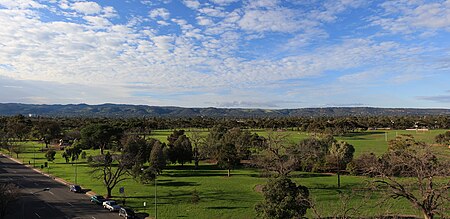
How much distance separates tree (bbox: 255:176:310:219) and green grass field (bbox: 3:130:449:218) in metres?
2.85

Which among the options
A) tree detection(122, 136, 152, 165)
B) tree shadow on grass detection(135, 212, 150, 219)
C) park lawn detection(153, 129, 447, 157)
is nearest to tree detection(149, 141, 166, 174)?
tree detection(122, 136, 152, 165)

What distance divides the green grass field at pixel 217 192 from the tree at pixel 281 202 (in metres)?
2.85

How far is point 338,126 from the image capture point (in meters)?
126

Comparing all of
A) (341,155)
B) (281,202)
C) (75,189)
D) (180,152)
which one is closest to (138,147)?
(180,152)

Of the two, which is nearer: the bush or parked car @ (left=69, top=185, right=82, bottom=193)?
the bush

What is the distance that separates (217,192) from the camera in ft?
143

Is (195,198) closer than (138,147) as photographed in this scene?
Yes

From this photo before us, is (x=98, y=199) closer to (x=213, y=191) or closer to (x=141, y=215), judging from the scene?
(x=141, y=215)

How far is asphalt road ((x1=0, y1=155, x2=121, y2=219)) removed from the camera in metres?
34.2

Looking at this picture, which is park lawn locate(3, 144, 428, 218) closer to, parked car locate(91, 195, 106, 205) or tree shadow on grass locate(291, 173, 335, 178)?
tree shadow on grass locate(291, 173, 335, 178)

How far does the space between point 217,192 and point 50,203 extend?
64.0ft

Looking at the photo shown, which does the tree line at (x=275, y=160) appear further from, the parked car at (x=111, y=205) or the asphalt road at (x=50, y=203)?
the parked car at (x=111, y=205)

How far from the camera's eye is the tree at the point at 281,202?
24812 millimetres

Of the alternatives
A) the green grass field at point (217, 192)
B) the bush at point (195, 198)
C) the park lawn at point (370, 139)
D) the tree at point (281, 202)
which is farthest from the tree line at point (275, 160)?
the park lawn at point (370, 139)
